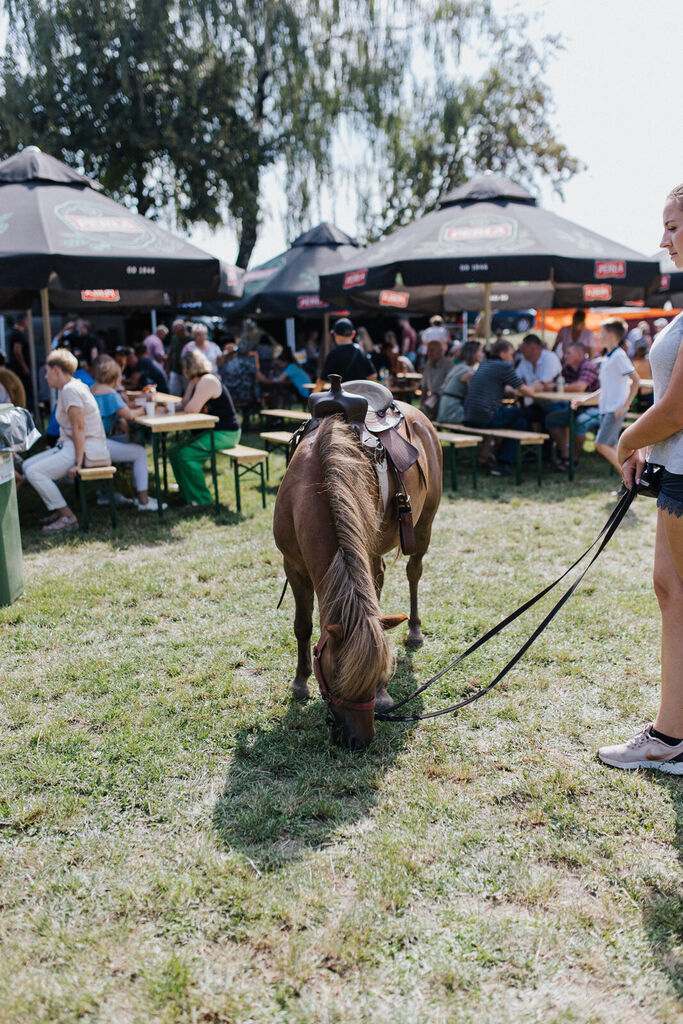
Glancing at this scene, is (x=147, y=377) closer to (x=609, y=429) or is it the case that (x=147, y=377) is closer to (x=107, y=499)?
(x=107, y=499)

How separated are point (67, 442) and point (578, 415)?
6.59m

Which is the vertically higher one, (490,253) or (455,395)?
(490,253)

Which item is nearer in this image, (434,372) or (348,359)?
(348,359)

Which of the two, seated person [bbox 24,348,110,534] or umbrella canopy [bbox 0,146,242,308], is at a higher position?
umbrella canopy [bbox 0,146,242,308]

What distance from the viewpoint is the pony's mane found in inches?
99.0

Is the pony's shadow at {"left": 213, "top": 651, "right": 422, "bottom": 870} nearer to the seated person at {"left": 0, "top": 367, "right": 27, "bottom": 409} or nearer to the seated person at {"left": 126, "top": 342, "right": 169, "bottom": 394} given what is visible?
the seated person at {"left": 0, "top": 367, "right": 27, "bottom": 409}

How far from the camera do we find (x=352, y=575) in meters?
2.66

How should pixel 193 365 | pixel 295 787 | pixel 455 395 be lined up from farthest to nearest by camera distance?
pixel 455 395, pixel 193 365, pixel 295 787

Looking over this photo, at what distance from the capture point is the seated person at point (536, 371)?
1013 centimetres

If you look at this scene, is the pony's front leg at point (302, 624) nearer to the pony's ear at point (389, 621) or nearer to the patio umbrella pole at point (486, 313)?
the pony's ear at point (389, 621)

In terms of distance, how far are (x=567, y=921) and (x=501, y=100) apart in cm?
2780

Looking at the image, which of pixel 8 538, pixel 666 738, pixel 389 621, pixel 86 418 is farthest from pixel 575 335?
pixel 389 621

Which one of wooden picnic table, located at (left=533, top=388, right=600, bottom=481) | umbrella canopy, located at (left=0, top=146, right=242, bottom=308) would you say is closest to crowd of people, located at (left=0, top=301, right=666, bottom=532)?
wooden picnic table, located at (left=533, top=388, right=600, bottom=481)

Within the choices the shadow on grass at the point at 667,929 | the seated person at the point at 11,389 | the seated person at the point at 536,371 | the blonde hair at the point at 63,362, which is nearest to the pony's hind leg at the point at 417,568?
the shadow on grass at the point at 667,929
